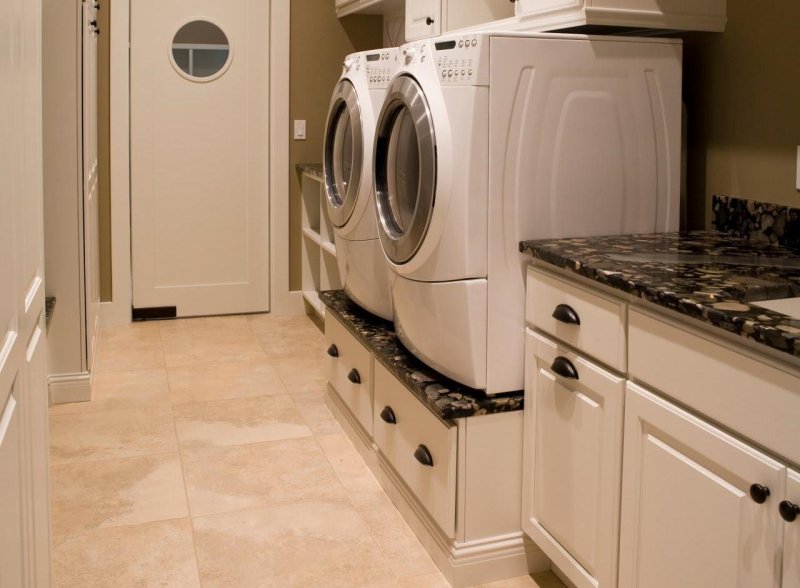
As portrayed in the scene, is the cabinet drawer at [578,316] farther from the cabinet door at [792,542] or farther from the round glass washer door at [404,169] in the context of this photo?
the cabinet door at [792,542]

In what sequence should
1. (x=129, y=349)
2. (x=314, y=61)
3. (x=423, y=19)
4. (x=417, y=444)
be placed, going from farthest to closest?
(x=314, y=61) < (x=129, y=349) < (x=423, y=19) < (x=417, y=444)

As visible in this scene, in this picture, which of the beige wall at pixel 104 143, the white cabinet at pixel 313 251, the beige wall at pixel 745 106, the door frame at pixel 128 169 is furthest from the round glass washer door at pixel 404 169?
the beige wall at pixel 104 143

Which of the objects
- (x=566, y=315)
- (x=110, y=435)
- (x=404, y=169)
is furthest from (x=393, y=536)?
(x=110, y=435)

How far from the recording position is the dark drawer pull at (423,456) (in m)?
2.44

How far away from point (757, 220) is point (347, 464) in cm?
155

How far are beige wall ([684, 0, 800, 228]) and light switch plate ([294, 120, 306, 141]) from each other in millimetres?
2839

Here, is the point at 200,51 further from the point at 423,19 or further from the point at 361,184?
the point at 361,184

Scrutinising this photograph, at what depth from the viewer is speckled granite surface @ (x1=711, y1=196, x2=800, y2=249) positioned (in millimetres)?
2232

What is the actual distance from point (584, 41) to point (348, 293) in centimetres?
142

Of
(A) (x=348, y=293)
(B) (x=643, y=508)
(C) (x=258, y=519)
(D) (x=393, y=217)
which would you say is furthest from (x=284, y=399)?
(B) (x=643, y=508)

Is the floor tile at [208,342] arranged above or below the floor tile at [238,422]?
above

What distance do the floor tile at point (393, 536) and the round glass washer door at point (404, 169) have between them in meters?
0.78

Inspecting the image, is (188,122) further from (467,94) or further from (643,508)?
(643,508)

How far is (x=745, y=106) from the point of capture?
7.88 ft
